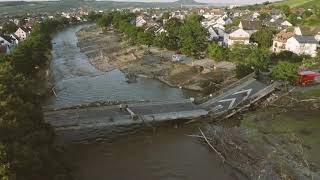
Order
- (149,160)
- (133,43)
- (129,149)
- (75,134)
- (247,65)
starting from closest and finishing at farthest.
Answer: (149,160) < (129,149) < (75,134) < (247,65) < (133,43)

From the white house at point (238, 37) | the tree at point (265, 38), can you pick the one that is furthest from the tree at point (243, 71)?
the tree at point (265, 38)

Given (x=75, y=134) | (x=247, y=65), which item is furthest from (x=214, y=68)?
(x=75, y=134)

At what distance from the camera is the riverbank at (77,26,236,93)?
52.6 metres

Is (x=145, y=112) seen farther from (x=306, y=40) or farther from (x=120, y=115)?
(x=306, y=40)

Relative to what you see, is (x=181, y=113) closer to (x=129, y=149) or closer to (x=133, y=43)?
(x=129, y=149)

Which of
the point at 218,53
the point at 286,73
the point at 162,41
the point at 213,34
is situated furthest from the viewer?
the point at 213,34

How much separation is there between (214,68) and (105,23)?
77527 mm

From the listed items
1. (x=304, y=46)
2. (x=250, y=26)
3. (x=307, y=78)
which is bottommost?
(x=307, y=78)

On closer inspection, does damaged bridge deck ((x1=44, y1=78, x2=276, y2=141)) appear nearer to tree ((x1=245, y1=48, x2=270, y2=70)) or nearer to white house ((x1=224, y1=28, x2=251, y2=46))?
tree ((x1=245, y1=48, x2=270, y2=70))

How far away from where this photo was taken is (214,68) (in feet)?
194

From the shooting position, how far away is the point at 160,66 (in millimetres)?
63750

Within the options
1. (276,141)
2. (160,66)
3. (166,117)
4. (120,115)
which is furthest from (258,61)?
(120,115)

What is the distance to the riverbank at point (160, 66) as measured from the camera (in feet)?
173

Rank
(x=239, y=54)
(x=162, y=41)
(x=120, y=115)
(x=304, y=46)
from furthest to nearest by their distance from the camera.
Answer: (x=162, y=41), (x=304, y=46), (x=239, y=54), (x=120, y=115)
